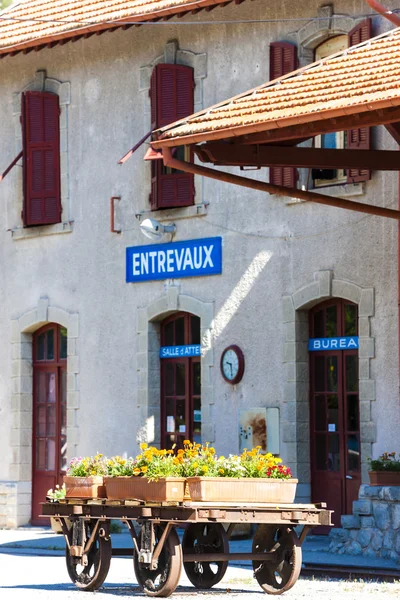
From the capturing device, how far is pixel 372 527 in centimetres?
1570

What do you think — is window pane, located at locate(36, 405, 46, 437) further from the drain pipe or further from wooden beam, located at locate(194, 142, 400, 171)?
the drain pipe

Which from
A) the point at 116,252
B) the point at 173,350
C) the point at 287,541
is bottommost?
the point at 287,541

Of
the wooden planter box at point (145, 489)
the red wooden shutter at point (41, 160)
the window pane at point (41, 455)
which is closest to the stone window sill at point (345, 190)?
the red wooden shutter at point (41, 160)

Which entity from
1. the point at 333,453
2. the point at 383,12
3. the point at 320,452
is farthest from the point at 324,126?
the point at 320,452

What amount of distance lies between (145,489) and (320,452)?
6.46m

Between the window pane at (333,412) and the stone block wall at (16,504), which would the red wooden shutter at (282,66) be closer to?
the window pane at (333,412)

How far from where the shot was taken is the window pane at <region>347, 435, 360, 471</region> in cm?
1756

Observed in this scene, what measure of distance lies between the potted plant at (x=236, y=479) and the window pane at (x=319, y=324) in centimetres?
597

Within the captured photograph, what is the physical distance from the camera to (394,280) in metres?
16.8

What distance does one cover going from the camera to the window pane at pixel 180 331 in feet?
64.6

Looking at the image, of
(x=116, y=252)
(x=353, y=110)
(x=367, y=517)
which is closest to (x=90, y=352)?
(x=116, y=252)

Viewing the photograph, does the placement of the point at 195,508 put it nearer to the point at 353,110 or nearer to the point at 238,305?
the point at 353,110

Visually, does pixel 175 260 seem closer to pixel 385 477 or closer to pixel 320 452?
pixel 320 452

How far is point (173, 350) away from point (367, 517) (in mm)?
4691
